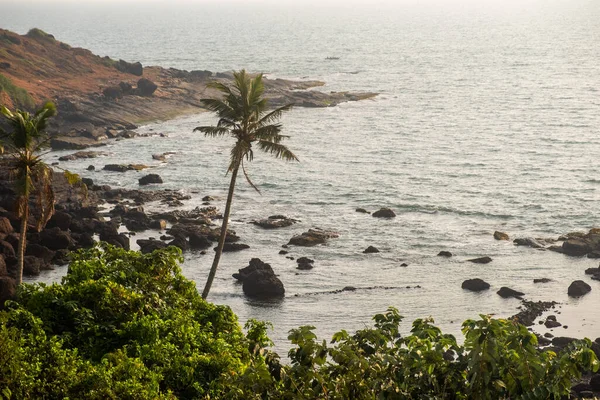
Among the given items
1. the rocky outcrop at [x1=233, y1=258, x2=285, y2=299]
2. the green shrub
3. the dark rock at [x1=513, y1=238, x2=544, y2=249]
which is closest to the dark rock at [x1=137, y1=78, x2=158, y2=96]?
the green shrub

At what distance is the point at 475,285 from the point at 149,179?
1712 inches

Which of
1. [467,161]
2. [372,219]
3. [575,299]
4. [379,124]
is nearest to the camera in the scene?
[575,299]

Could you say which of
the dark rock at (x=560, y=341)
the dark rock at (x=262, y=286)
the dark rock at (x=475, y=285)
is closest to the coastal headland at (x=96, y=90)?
the dark rock at (x=262, y=286)

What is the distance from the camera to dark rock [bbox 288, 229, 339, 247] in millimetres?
76000

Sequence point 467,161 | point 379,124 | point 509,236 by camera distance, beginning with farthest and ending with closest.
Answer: point 379,124
point 467,161
point 509,236

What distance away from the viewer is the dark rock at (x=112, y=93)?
139 m

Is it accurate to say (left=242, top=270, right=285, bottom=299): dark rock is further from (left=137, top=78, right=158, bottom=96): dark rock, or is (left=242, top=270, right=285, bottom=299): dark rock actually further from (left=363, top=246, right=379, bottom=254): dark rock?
(left=137, top=78, right=158, bottom=96): dark rock

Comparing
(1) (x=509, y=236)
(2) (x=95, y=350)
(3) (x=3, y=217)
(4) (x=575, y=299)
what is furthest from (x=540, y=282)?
(2) (x=95, y=350)

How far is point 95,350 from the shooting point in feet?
87.5

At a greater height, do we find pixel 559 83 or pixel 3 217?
pixel 559 83

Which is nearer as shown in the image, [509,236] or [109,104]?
[509,236]

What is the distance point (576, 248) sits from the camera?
241ft

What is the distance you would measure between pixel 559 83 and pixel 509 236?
12941 centimetres

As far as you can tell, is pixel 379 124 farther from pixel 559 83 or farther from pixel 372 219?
pixel 559 83
